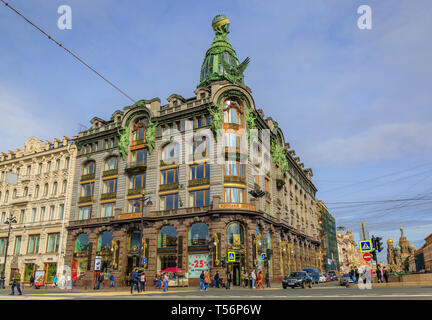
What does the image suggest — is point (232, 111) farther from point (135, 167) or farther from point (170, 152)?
point (135, 167)

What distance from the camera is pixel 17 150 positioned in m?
64.0

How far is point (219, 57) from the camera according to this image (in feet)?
185

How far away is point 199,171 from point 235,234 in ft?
29.2

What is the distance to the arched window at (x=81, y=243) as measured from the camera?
50463 mm

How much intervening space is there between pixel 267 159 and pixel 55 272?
116 feet

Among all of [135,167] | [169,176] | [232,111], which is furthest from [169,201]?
[232,111]

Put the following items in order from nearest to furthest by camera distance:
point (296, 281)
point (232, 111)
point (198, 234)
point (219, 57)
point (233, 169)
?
point (296, 281) → point (198, 234) → point (233, 169) → point (232, 111) → point (219, 57)

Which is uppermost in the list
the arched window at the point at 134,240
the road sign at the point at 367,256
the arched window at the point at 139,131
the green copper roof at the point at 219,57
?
the green copper roof at the point at 219,57

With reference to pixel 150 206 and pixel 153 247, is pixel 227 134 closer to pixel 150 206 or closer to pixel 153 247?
pixel 150 206

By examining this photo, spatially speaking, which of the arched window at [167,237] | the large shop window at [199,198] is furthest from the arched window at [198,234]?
the large shop window at [199,198]

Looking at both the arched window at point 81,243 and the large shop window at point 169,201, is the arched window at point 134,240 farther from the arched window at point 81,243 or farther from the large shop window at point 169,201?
the arched window at point 81,243

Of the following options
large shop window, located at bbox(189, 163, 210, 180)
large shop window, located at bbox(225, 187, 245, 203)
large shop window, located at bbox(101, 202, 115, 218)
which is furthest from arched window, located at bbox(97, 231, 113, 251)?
large shop window, located at bbox(225, 187, 245, 203)

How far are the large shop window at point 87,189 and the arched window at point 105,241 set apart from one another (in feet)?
23.2
